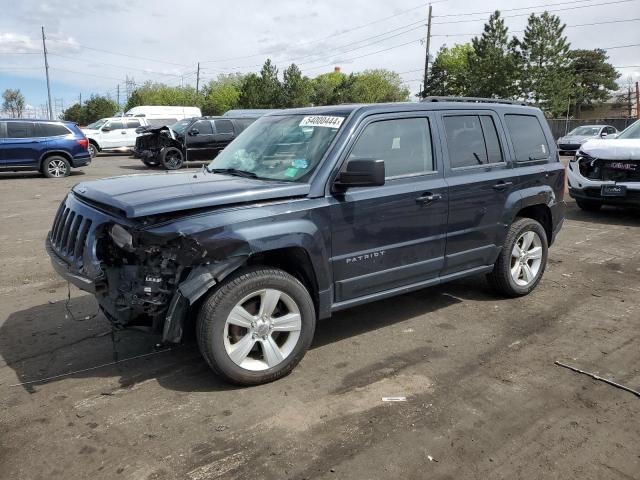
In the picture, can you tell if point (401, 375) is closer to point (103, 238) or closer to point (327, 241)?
point (327, 241)

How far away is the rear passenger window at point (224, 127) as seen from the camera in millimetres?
19203

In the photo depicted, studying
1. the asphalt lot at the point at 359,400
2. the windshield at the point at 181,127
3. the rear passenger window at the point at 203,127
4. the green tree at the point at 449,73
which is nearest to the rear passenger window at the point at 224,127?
the rear passenger window at the point at 203,127

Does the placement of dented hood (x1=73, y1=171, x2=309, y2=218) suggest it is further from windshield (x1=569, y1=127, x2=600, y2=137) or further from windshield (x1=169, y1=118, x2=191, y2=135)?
windshield (x1=569, y1=127, x2=600, y2=137)

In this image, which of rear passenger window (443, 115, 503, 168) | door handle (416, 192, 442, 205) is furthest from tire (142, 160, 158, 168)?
door handle (416, 192, 442, 205)

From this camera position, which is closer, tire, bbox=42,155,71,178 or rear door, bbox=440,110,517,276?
rear door, bbox=440,110,517,276

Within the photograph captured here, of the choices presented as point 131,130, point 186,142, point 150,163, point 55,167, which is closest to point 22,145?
point 55,167

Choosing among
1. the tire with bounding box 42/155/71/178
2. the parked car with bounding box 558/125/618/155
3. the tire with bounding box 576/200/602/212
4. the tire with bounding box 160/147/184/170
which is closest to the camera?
the tire with bounding box 576/200/602/212

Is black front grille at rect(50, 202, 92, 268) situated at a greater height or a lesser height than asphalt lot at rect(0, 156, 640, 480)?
greater

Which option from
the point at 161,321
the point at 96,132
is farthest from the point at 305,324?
the point at 96,132

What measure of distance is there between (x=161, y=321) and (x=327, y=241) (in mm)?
1221

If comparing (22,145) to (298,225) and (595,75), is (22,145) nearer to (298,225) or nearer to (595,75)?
(298,225)

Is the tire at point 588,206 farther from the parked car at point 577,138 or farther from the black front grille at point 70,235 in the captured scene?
the parked car at point 577,138

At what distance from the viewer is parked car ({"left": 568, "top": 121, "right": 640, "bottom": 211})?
28.1 ft

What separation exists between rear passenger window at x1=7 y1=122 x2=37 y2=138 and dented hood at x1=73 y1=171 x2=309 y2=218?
45.2 ft
